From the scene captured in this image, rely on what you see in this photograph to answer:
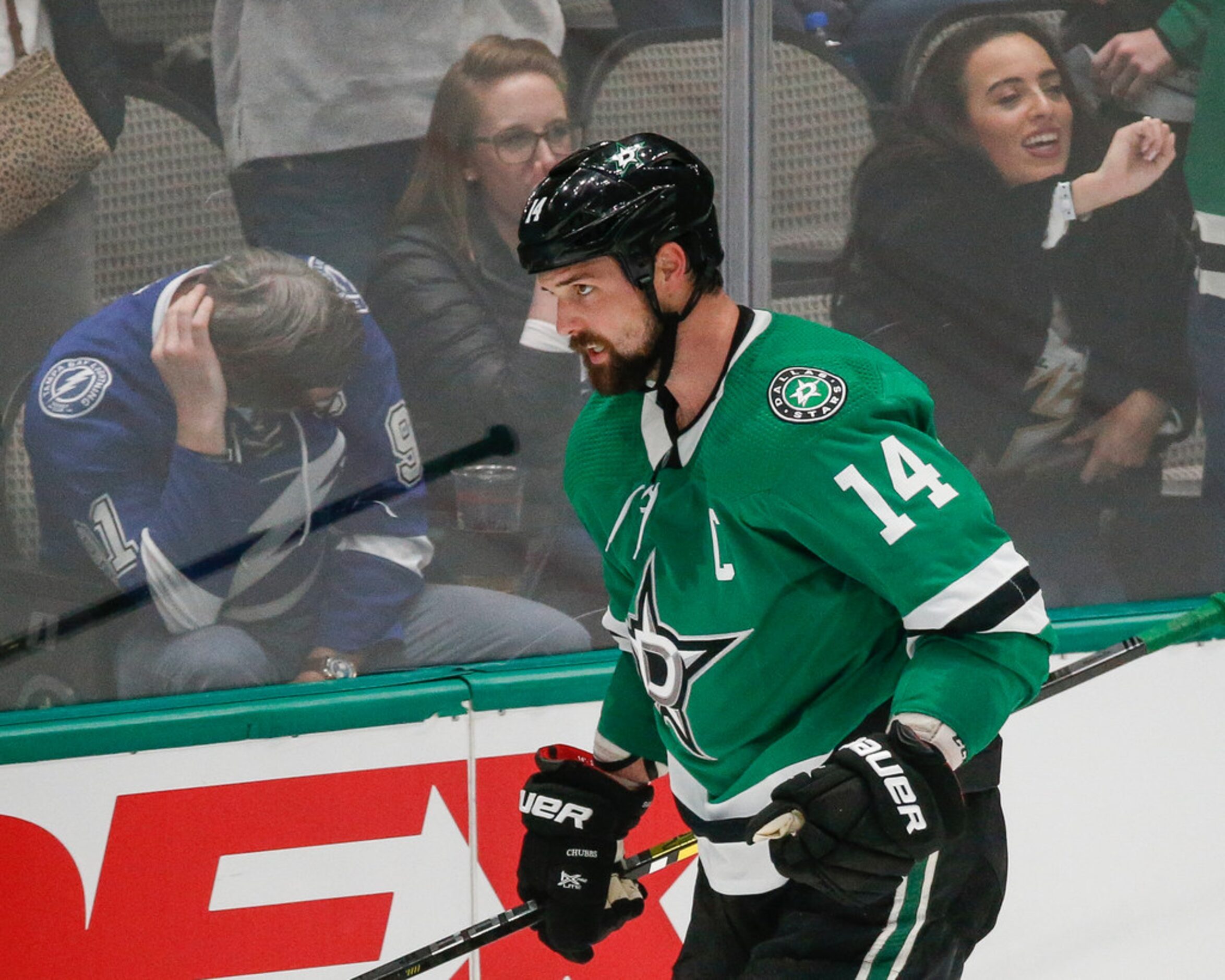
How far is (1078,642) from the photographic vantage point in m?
2.71

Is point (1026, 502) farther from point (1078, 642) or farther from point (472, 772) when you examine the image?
point (472, 772)

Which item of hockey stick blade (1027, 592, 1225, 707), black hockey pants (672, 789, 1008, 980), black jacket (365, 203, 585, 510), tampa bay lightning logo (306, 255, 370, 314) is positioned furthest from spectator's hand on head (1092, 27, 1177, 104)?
black hockey pants (672, 789, 1008, 980)

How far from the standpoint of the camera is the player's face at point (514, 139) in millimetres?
2361

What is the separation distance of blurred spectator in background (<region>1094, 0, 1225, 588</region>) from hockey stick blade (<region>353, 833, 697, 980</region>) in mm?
1508

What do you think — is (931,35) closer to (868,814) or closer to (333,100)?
(333,100)

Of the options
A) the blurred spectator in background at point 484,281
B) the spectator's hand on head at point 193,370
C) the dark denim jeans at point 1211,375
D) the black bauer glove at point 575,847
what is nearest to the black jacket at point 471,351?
the blurred spectator in background at point 484,281

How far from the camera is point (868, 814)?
1385 millimetres

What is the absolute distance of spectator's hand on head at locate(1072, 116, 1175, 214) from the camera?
2.77 meters

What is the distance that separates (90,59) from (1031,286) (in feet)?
5.35

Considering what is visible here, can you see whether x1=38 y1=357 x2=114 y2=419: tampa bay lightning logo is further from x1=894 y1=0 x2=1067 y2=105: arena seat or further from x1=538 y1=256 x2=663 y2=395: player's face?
x1=894 y1=0 x2=1067 y2=105: arena seat

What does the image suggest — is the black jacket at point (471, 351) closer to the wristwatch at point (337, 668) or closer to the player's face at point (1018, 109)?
the wristwatch at point (337, 668)

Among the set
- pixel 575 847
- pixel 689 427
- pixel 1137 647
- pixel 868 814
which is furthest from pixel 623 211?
pixel 1137 647

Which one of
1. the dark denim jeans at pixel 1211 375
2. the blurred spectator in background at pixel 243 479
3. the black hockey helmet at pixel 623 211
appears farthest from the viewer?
the dark denim jeans at pixel 1211 375

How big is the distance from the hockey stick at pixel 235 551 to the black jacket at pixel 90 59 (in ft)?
2.06
